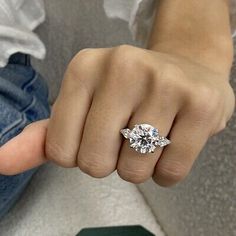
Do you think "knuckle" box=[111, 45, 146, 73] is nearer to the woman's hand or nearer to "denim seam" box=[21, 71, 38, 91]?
the woman's hand

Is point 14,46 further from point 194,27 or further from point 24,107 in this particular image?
point 194,27

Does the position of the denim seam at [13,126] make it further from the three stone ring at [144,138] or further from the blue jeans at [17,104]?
the three stone ring at [144,138]

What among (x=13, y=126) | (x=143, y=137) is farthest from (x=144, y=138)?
(x=13, y=126)

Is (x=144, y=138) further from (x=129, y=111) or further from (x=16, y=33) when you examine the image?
(x=16, y=33)

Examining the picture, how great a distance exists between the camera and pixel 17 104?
18.4 inches

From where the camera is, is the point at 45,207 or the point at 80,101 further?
the point at 45,207

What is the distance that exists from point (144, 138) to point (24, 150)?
68 mm

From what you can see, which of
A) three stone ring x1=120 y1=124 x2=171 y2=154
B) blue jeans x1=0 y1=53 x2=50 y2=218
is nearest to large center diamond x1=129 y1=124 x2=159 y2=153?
three stone ring x1=120 y1=124 x2=171 y2=154

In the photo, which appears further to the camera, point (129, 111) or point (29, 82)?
point (29, 82)

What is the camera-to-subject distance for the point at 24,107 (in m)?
0.47

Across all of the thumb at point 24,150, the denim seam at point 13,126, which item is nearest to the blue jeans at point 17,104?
the denim seam at point 13,126

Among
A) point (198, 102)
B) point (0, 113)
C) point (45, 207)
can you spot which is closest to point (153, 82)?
point (198, 102)

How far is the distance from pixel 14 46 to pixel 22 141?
10.4 inches

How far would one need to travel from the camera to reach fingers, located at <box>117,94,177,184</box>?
0.24 metres
